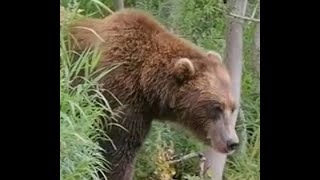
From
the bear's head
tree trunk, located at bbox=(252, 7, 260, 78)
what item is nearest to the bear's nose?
the bear's head

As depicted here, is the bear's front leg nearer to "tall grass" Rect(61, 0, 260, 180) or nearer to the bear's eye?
"tall grass" Rect(61, 0, 260, 180)

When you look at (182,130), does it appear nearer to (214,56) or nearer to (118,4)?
(214,56)

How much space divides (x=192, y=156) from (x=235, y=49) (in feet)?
1.16

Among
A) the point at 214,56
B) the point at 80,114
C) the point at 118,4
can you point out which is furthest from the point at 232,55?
the point at 80,114

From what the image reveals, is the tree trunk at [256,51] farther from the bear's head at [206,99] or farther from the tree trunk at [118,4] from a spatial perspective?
the tree trunk at [118,4]

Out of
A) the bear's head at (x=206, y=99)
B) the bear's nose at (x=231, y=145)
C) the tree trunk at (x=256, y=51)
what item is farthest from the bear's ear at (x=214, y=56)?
the bear's nose at (x=231, y=145)

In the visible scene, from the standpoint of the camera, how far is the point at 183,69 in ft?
6.66

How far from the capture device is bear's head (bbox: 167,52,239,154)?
2.01 m

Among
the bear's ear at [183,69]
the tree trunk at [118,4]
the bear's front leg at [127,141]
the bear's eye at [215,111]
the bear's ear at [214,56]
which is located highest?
the tree trunk at [118,4]

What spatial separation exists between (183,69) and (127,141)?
27cm

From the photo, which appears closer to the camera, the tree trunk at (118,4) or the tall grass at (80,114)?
the tall grass at (80,114)

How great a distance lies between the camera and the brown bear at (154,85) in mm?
1991
